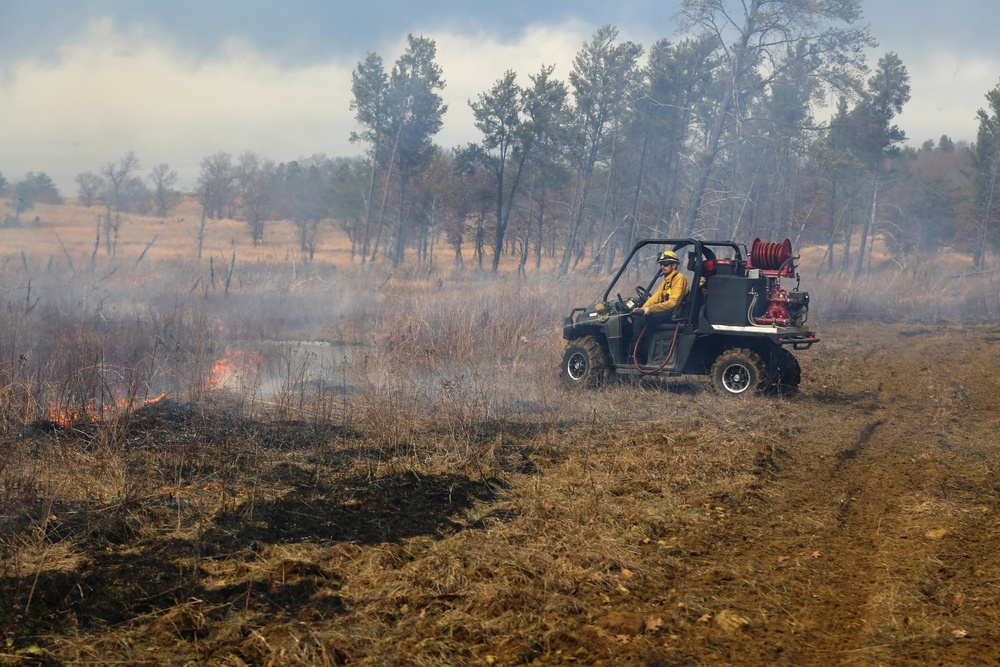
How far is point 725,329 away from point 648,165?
72.3 ft

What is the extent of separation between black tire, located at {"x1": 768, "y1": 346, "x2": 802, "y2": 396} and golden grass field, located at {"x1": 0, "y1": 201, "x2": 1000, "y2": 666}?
0.32 metres

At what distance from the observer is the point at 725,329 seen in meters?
10.3

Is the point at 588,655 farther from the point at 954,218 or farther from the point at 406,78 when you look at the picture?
the point at 954,218

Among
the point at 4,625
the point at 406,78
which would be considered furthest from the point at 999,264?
the point at 4,625

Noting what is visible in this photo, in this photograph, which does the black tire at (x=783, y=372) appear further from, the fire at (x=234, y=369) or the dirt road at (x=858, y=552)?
the fire at (x=234, y=369)

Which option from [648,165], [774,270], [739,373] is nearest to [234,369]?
[739,373]

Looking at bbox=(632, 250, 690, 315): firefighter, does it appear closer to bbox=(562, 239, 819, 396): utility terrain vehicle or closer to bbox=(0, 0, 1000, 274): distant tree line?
bbox=(562, 239, 819, 396): utility terrain vehicle

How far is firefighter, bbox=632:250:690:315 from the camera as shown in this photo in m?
10.5

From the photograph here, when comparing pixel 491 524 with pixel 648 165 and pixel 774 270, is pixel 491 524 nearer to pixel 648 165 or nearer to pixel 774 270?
pixel 774 270

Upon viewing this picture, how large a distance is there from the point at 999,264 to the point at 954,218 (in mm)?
4220

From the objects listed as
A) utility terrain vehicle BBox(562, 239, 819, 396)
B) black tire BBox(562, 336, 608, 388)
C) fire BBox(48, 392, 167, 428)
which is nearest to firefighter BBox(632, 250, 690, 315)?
utility terrain vehicle BBox(562, 239, 819, 396)

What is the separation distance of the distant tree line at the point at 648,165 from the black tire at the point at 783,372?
10.5m

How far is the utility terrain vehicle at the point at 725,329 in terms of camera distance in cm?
1016

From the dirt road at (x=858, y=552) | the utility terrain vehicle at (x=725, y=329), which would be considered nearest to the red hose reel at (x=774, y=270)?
Answer: the utility terrain vehicle at (x=725, y=329)
